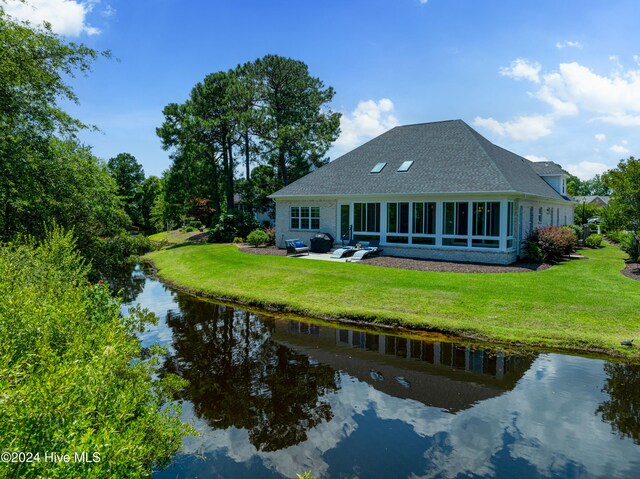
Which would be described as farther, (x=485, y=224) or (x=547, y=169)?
(x=547, y=169)

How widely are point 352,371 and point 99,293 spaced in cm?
624

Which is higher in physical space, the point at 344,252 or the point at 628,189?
the point at 628,189

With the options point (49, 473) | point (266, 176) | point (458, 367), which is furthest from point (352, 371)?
point (266, 176)

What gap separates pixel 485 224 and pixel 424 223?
10.3 ft

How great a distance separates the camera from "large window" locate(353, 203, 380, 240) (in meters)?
23.2

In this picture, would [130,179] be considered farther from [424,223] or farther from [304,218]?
[424,223]

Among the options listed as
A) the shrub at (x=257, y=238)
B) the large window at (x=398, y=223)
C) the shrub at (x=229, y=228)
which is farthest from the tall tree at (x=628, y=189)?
the shrub at (x=229, y=228)

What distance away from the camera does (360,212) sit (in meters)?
23.8

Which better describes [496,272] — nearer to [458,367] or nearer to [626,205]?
[626,205]

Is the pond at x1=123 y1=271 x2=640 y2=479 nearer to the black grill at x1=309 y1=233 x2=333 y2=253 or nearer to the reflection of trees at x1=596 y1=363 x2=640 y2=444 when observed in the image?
the reflection of trees at x1=596 y1=363 x2=640 y2=444

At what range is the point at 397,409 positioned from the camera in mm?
7434

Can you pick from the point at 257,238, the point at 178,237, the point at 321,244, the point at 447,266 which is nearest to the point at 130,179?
the point at 178,237

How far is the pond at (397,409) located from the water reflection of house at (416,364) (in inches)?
1.6

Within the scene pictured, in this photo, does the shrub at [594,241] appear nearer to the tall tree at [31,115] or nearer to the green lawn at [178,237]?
the tall tree at [31,115]
